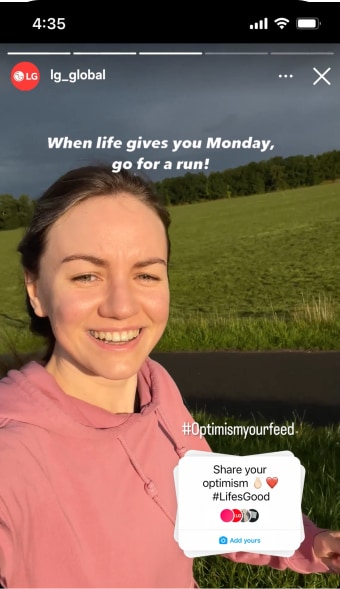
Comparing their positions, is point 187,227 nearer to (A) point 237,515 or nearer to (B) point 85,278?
(B) point 85,278

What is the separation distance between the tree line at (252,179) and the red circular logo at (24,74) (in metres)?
0.24

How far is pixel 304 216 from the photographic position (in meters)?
1.55

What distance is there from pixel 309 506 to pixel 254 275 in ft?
2.02

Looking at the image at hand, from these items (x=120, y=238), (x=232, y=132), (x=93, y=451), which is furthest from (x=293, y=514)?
(x=232, y=132)

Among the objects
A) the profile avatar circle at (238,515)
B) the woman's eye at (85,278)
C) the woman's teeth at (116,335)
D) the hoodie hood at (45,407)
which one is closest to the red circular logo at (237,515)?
the profile avatar circle at (238,515)

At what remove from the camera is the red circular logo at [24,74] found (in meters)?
1.33

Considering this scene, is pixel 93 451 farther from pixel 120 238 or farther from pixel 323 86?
Answer: pixel 323 86

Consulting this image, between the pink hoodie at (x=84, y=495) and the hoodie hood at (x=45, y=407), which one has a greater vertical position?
the hoodie hood at (x=45, y=407)

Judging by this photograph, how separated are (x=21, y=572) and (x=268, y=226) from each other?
1.00m

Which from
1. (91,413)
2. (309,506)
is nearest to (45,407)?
(91,413)

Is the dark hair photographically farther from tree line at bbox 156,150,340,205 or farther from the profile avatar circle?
the profile avatar circle

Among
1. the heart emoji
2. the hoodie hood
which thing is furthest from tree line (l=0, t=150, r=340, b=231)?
the heart emoji

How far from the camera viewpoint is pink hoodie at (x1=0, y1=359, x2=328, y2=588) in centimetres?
102

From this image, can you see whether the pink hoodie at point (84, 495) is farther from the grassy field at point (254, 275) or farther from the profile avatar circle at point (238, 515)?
the grassy field at point (254, 275)
